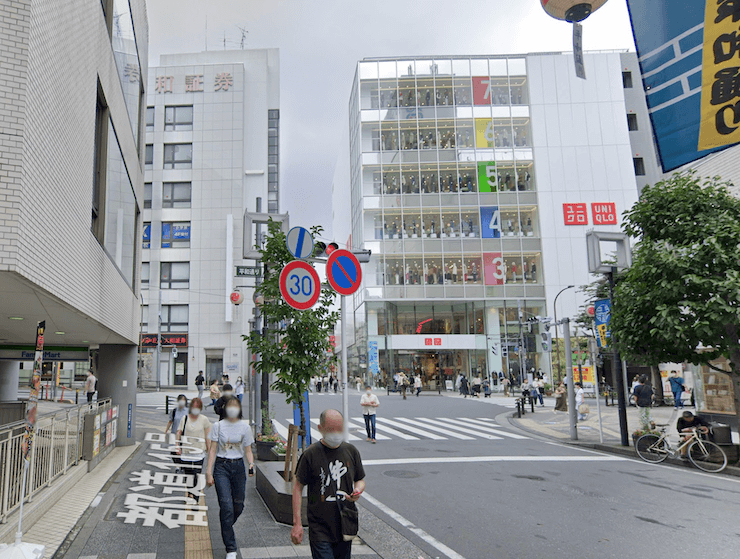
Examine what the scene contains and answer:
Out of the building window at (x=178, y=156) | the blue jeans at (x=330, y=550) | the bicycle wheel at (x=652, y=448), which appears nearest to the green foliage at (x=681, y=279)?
the bicycle wheel at (x=652, y=448)

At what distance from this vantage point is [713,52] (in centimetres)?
956

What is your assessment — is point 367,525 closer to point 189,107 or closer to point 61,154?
point 61,154

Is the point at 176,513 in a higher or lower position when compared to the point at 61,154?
lower

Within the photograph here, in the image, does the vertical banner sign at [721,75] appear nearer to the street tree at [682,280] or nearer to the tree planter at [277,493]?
the street tree at [682,280]

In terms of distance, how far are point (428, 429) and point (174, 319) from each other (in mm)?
39347

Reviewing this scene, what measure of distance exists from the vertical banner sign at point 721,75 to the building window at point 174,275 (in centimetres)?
4977

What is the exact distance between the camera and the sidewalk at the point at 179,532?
6.34 metres

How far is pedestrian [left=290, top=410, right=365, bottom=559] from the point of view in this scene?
4.28m

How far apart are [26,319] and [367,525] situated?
20.5 feet

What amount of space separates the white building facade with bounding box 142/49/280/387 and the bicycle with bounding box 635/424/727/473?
41.2 metres

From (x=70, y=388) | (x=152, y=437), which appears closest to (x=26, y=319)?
(x=152, y=437)

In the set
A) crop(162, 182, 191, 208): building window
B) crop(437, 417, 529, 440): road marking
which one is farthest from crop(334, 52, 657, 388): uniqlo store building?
crop(437, 417, 529, 440): road marking

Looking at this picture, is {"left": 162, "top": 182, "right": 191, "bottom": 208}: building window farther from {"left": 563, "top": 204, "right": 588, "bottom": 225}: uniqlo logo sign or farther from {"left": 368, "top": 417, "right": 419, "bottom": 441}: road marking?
{"left": 368, "top": 417, "right": 419, "bottom": 441}: road marking

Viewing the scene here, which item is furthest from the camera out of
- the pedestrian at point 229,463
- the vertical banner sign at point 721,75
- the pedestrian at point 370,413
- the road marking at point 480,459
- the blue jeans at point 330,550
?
the pedestrian at point 370,413
